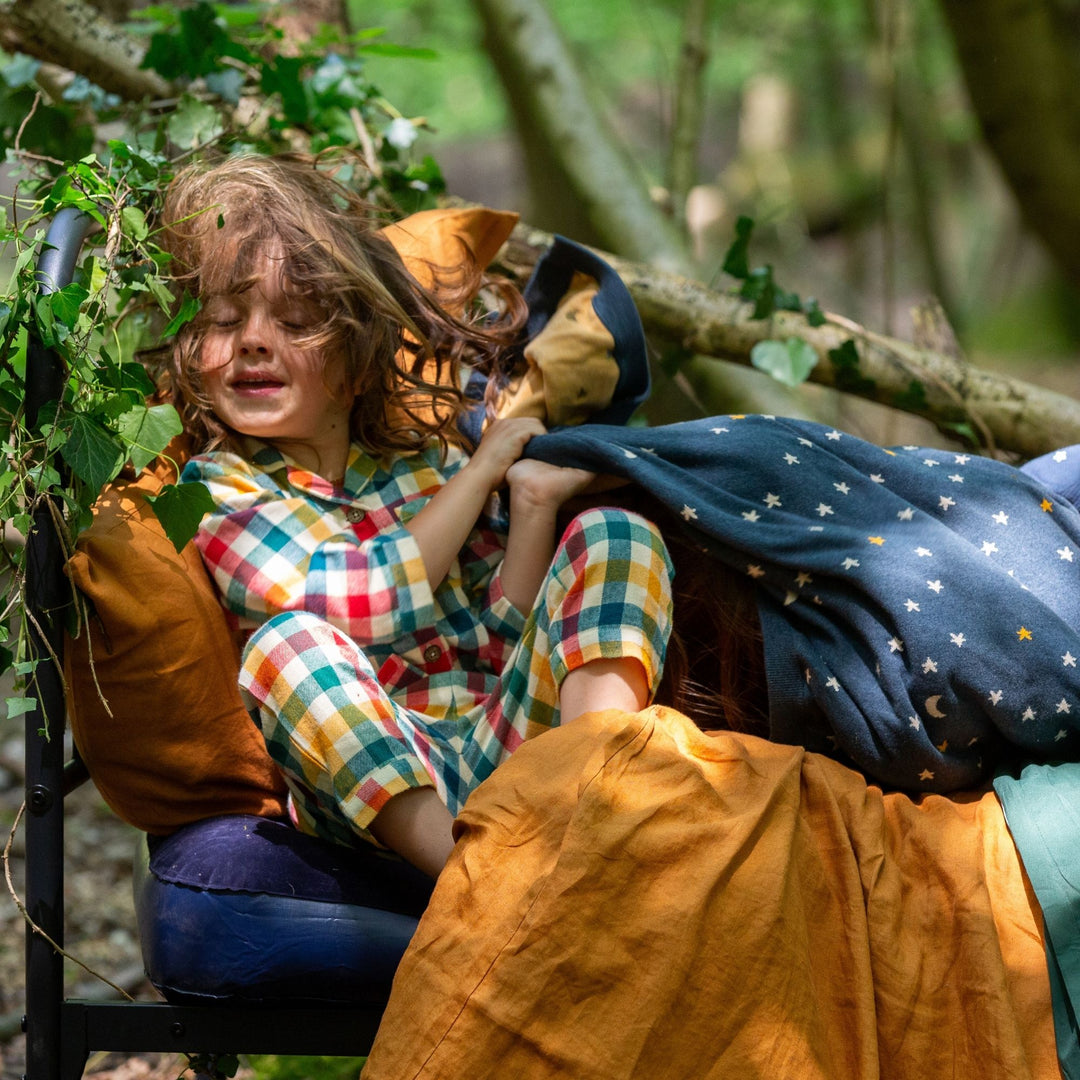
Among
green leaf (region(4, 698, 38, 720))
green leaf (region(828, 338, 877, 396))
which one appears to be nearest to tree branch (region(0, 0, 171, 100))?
green leaf (region(828, 338, 877, 396))

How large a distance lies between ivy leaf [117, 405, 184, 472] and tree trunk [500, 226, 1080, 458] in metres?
1.20

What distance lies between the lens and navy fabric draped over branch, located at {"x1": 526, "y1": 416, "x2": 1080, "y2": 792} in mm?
1425

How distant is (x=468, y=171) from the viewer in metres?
10.7

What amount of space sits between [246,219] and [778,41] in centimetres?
627

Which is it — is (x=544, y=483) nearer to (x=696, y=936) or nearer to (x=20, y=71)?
(x=696, y=936)

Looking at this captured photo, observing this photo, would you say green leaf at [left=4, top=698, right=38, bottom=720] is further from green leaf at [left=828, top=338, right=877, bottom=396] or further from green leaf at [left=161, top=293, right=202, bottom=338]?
green leaf at [left=828, top=338, right=877, bottom=396]

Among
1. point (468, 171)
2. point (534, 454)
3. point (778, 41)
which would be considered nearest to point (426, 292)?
point (534, 454)

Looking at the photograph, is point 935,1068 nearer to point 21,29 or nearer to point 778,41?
point 21,29

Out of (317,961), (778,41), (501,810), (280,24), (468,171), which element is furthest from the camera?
(468,171)

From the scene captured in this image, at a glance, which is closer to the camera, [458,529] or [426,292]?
[458,529]

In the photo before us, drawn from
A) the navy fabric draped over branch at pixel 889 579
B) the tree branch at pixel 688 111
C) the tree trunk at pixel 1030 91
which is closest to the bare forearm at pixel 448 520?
the navy fabric draped over branch at pixel 889 579

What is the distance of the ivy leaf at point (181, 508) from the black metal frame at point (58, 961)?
0.40 ft

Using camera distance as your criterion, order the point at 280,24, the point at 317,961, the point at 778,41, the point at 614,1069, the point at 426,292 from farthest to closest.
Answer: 1. the point at 778,41
2. the point at 280,24
3. the point at 426,292
4. the point at 317,961
5. the point at 614,1069

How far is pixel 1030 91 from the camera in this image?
3275 millimetres
